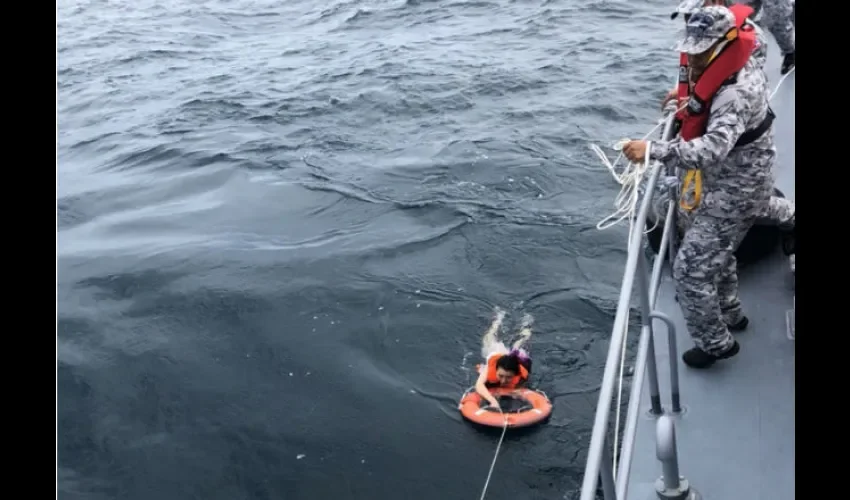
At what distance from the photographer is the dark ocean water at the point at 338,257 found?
23.4 ft

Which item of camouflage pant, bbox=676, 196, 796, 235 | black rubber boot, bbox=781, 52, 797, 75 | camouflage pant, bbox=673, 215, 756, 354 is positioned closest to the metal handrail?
camouflage pant, bbox=673, 215, 756, 354

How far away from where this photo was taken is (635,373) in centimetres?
413

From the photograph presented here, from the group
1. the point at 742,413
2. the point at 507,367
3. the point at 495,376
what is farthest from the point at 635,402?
the point at 495,376

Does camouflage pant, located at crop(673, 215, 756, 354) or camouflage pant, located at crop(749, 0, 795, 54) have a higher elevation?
camouflage pant, located at crop(749, 0, 795, 54)

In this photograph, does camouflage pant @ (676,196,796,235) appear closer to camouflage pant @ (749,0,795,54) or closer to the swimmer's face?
the swimmer's face

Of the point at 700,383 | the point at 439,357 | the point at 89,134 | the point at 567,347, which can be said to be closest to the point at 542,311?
the point at 567,347

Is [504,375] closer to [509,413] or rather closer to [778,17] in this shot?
[509,413]

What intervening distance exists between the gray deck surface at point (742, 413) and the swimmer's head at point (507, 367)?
192 centimetres

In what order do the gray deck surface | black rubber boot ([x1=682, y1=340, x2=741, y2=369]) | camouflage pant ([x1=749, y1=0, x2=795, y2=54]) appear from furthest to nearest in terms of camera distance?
camouflage pant ([x1=749, y1=0, x2=795, y2=54]) → black rubber boot ([x1=682, y1=340, x2=741, y2=369]) → the gray deck surface

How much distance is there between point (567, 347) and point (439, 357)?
4.25 feet

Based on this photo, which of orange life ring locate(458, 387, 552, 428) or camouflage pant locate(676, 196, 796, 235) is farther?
orange life ring locate(458, 387, 552, 428)

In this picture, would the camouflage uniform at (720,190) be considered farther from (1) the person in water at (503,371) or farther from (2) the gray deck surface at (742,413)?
(1) the person in water at (503,371)

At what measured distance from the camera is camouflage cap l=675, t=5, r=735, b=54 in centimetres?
426

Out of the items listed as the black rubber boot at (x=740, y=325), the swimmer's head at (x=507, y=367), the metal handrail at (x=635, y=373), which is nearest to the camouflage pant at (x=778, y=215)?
the metal handrail at (x=635, y=373)
